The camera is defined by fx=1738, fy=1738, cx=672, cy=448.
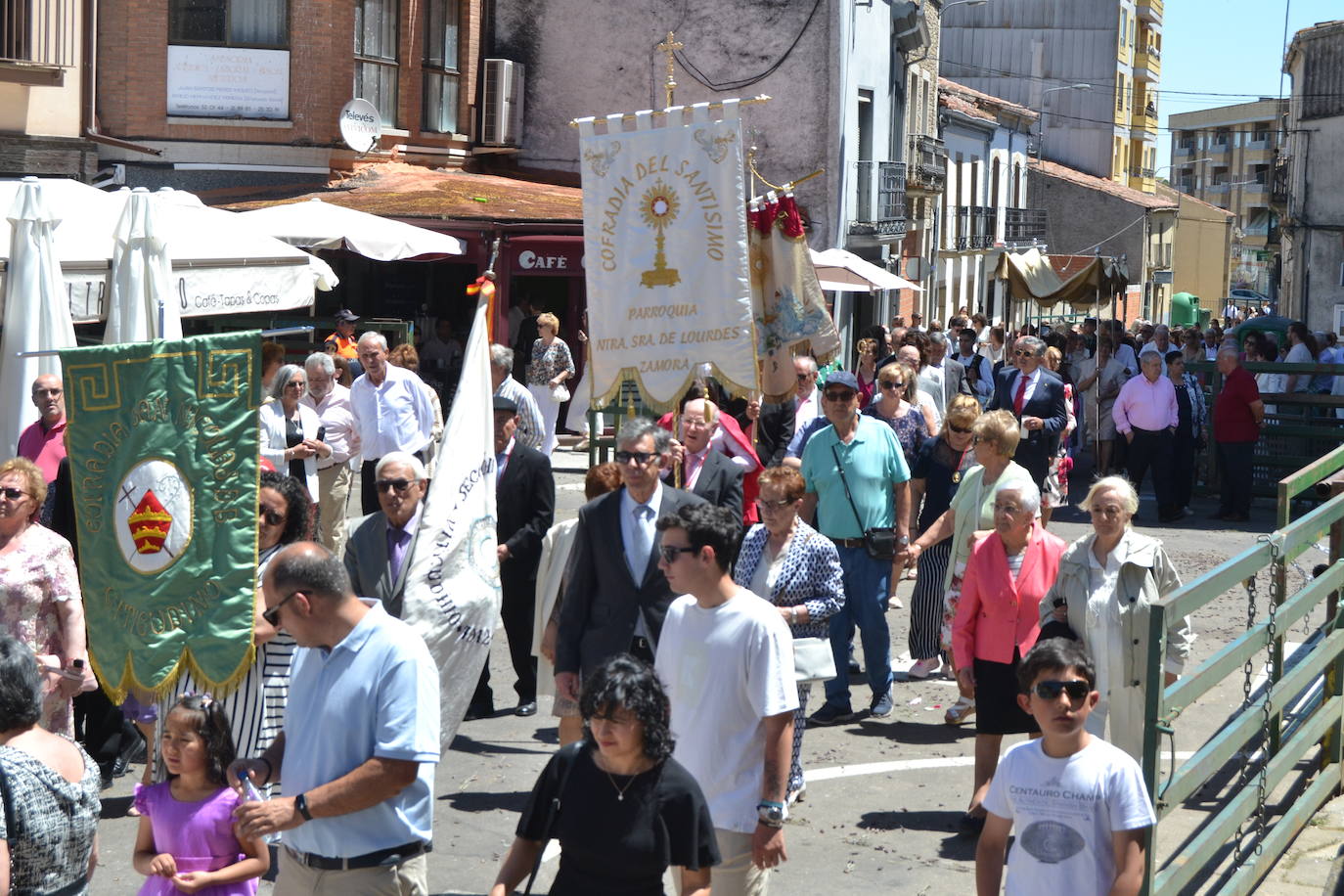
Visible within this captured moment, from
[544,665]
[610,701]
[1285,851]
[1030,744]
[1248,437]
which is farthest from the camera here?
[1248,437]

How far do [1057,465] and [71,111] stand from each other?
549 inches

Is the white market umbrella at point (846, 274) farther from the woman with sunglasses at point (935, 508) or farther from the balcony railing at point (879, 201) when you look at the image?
the woman with sunglasses at point (935, 508)

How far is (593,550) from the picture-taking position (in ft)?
23.2

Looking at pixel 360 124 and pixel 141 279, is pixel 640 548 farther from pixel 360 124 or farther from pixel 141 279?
pixel 360 124

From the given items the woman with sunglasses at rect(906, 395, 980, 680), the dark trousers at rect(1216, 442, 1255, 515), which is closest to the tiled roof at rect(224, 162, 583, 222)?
the dark trousers at rect(1216, 442, 1255, 515)

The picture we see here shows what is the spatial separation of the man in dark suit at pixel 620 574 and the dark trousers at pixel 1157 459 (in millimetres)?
11183

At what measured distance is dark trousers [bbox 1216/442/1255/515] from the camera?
57.4ft

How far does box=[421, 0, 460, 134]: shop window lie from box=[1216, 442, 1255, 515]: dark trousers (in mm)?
13241

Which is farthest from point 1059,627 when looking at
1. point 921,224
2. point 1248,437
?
point 921,224

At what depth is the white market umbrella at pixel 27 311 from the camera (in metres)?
9.24

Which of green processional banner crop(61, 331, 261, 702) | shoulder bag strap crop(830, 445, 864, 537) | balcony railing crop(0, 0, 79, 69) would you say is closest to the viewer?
green processional banner crop(61, 331, 261, 702)

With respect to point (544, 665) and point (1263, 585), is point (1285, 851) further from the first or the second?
point (1263, 585)

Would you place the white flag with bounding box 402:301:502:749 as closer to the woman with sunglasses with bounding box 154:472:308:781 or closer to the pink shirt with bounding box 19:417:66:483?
the woman with sunglasses with bounding box 154:472:308:781

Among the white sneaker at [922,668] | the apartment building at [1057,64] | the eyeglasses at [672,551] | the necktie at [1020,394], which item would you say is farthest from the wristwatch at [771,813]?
the apartment building at [1057,64]
